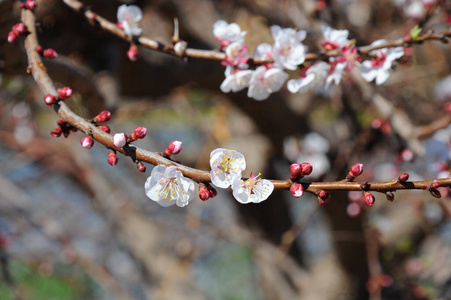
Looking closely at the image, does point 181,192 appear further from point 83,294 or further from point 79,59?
point 83,294

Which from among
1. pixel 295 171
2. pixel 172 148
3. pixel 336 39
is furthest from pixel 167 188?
pixel 336 39

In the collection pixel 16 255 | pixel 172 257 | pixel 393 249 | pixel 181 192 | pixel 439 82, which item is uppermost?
pixel 439 82

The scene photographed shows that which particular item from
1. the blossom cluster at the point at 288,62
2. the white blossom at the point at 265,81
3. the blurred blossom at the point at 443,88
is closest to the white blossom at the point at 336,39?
the blossom cluster at the point at 288,62

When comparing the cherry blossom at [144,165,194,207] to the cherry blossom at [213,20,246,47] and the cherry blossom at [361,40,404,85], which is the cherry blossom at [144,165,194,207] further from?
the cherry blossom at [361,40,404,85]

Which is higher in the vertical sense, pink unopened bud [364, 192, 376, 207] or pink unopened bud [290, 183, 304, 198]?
pink unopened bud [364, 192, 376, 207]

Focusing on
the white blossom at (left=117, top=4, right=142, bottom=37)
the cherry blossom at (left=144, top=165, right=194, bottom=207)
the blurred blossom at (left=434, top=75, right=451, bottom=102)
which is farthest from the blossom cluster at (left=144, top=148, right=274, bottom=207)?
the blurred blossom at (left=434, top=75, right=451, bottom=102)

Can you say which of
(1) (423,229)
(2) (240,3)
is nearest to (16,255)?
(2) (240,3)

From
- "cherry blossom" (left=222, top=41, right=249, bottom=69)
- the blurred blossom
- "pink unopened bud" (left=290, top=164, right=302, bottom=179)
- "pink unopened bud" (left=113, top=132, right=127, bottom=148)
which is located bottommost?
"pink unopened bud" (left=113, top=132, right=127, bottom=148)
